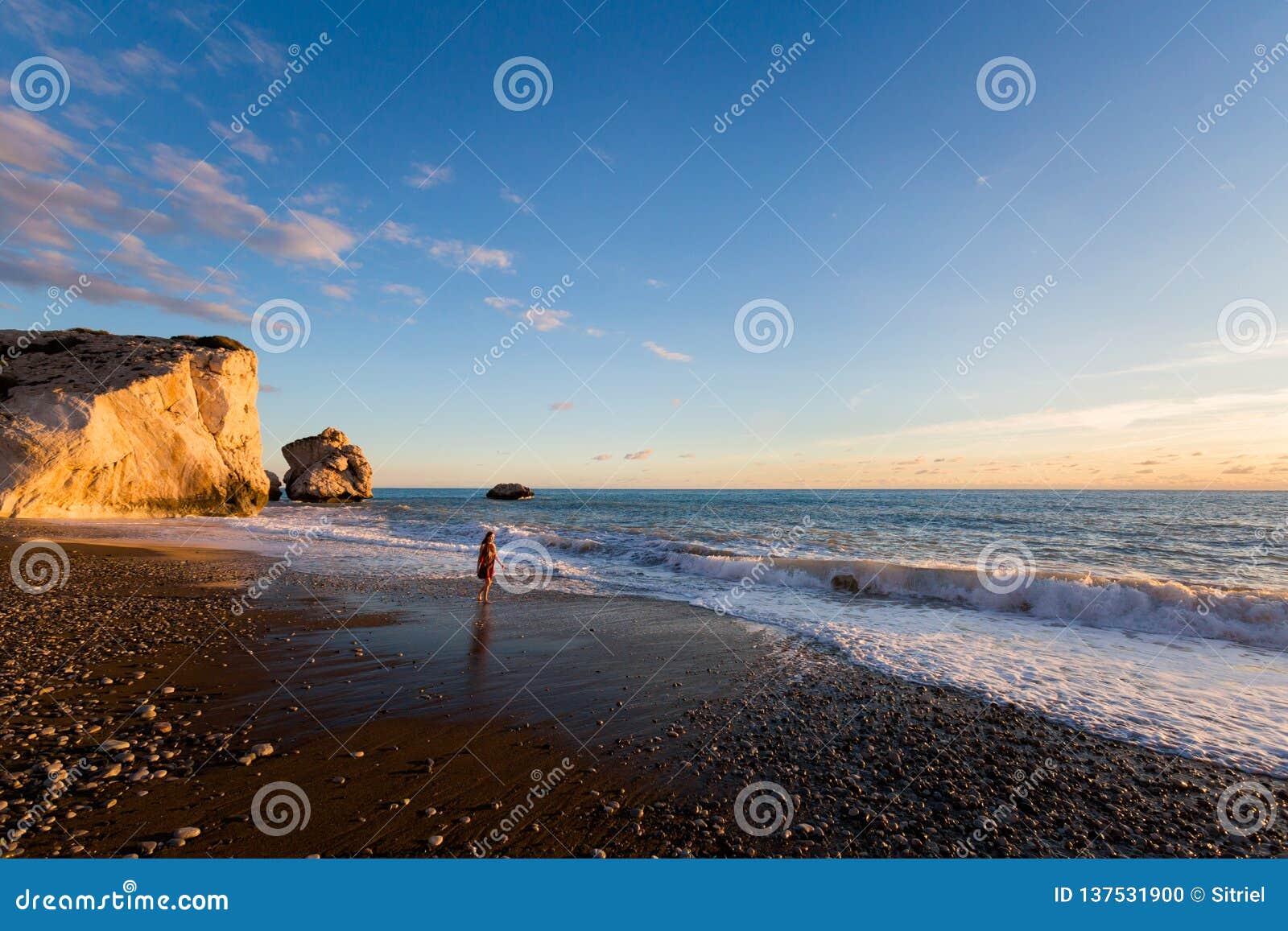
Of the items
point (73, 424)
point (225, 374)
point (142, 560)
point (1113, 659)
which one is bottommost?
point (142, 560)

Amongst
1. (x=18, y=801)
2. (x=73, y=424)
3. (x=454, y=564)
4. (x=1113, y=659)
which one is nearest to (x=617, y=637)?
(x=18, y=801)

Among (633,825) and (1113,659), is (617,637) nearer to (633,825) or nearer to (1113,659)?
(633,825)

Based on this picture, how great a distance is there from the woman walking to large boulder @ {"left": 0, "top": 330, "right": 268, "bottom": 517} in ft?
101

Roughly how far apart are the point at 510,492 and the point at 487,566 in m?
97.5

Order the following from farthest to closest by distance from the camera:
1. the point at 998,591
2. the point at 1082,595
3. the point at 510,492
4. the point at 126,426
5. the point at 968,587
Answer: the point at 510,492
the point at 126,426
the point at 968,587
the point at 998,591
the point at 1082,595

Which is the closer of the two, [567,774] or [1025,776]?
[567,774]

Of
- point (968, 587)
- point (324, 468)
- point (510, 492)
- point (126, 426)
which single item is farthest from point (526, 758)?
point (510, 492)

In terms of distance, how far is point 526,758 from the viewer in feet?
20.6

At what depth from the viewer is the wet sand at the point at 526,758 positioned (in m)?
4.77

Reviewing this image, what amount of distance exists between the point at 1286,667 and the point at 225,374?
189 ft

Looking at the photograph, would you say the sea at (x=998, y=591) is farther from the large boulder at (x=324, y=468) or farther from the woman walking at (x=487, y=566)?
the large boulder at (x=324, y=468)

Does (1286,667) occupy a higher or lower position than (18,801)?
higher

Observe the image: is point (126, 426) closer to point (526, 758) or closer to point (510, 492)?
point (526, 758)

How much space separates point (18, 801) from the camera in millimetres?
4691
